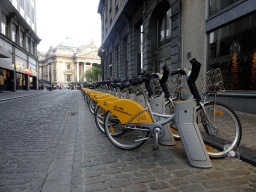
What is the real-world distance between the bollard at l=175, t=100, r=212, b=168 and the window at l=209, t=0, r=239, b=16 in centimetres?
724

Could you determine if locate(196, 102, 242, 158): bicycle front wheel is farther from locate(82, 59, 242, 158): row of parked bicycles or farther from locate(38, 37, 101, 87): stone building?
locate(38, 37, 101, 87): stone building

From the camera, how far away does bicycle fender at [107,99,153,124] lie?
121 inches

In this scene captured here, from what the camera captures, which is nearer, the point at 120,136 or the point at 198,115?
the point at 198,115

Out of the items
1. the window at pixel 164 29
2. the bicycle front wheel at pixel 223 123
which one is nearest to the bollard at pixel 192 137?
the bicycle front wheel at pixel 223 123

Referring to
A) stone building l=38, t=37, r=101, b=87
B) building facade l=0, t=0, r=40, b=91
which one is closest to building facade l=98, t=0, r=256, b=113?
building facade l=0, t=0, r=40, b=91

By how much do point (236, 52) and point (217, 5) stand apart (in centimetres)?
247

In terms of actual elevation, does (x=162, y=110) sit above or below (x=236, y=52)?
below

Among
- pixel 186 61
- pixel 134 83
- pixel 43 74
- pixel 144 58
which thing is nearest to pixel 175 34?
pixel 186 61

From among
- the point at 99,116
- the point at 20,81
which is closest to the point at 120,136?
the point at 99,116

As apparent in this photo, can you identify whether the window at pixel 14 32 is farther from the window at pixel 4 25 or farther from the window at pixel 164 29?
the window at pixel 164 29

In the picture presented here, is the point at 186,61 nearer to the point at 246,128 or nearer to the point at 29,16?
the point at 246,128

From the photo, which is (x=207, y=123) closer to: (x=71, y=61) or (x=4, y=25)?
(x=4, y=25)

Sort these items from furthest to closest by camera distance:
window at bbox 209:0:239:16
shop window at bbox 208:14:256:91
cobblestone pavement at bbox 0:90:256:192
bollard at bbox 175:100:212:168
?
window at bbox 209:0:239:16 → shop window at bbox 208:14:256:91 → bollard at bbox 175:100:212:168 → cobblestone pavement at bbox 0:90:256:192

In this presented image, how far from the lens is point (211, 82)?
9.26 feet
